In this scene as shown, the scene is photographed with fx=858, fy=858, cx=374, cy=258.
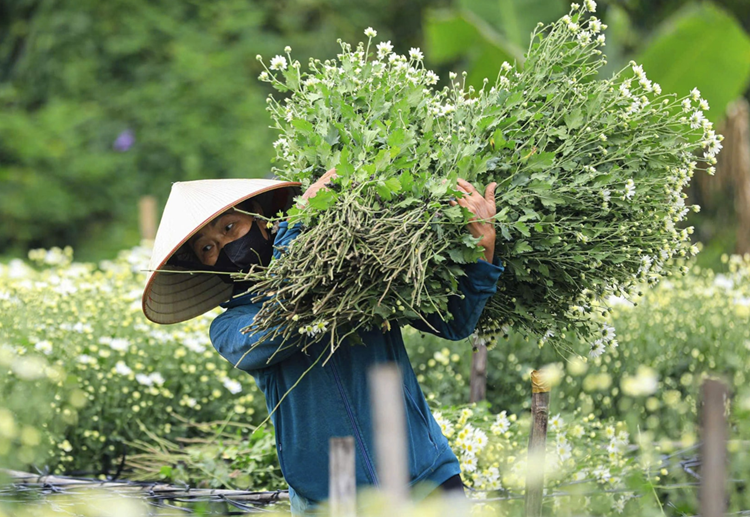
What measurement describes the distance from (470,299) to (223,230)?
2.37 feet

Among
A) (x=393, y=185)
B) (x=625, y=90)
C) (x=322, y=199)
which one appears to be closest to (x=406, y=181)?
(x=393, y=185)

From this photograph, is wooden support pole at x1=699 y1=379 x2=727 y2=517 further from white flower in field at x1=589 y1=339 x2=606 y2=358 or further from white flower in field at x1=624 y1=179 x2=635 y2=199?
white flower in field at x1=589 y1=339 x2=606 y2=358

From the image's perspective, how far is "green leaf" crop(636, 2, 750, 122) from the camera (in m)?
8.73

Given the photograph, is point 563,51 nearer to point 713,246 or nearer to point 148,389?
point 148,389

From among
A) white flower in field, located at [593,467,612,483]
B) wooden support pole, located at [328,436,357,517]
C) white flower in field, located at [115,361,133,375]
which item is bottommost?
wooden support pole, located at [328,436,357,517]

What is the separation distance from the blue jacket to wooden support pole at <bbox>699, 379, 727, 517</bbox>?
34.9 inches

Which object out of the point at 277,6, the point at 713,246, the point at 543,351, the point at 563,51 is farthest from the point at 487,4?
the point at 563,51

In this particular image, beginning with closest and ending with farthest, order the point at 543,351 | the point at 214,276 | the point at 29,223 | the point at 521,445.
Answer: the point at 214,276, the point at 521,445, the point at 543,351, the point at 29,223

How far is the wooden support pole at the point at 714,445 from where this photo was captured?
1.38m

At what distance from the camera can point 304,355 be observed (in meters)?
2.35

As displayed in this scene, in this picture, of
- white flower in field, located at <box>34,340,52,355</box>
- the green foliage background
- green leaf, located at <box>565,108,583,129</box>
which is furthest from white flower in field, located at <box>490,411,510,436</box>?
the green foliage background

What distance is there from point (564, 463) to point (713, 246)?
7828 mm

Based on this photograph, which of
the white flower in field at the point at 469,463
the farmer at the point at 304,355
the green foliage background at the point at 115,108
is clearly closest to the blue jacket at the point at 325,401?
the farmer at the point at 304,355

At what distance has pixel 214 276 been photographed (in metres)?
2.67
